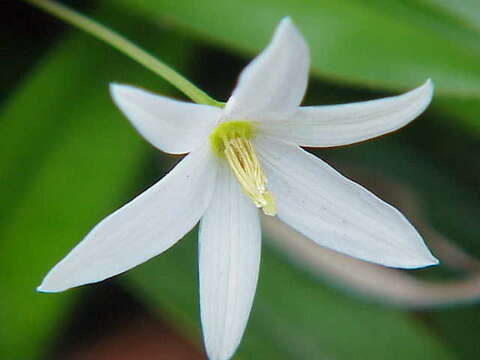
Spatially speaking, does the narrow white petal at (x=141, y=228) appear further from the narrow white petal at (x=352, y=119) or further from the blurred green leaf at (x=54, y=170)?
the blurred green leaf at (x=54, y=170)

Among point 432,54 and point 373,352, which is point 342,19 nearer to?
point 432,54

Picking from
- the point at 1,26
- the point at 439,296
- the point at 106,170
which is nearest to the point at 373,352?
the point at 439,296

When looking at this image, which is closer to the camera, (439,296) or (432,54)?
(432,54)

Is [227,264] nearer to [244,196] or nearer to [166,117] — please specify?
[244,196]

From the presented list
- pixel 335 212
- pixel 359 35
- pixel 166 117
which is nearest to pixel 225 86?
pixel 359 35

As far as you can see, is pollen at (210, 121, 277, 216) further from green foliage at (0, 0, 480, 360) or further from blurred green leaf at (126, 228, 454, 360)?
blurred green leaf at (126, 228, 454, 360)

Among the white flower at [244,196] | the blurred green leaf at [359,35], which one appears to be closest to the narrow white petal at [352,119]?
the white flower at [244,196]
